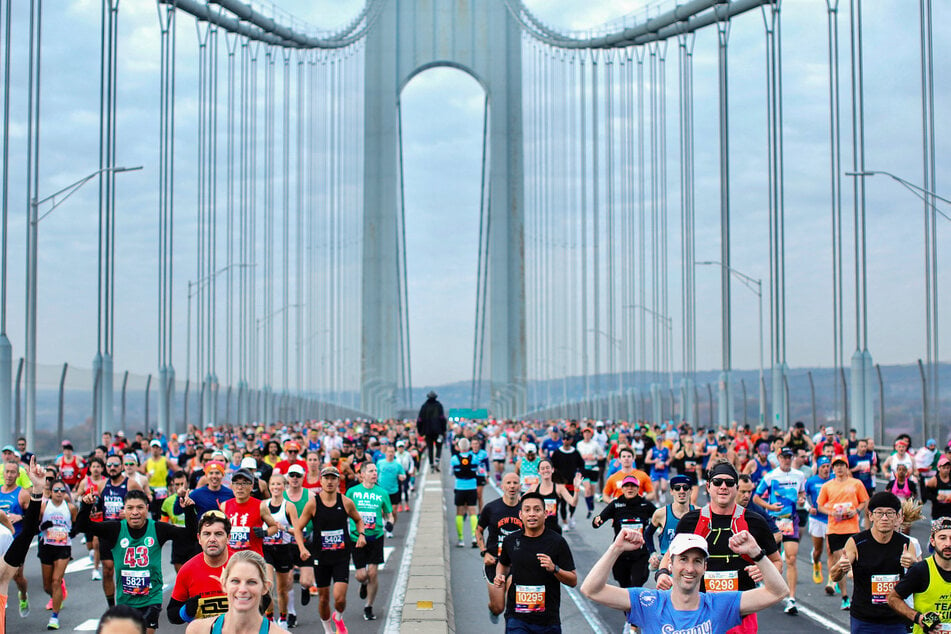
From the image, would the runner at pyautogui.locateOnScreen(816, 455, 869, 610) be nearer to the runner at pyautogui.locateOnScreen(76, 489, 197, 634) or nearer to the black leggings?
the runner at pyautogui.locateOnScreen(76, 489, 197, 634)

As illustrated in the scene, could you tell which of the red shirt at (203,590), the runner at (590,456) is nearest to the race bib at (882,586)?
the red shirt at (203,590)

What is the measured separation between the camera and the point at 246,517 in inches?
366

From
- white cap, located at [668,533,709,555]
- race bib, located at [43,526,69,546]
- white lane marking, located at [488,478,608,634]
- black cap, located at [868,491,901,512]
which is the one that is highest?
white cap, located at [668,533,709,555]

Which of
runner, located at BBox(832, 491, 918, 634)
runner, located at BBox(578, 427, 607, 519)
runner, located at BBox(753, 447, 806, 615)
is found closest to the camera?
runner, located at BBox(832, 491, 918, 634)

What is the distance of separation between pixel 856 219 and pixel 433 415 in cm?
1063

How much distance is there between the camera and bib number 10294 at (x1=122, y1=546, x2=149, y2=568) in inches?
335

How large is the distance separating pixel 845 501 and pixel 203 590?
673 centimetres

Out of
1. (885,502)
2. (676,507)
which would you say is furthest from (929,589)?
(676,507)

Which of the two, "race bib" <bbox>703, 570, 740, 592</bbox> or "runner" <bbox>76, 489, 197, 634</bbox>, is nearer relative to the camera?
"race bib" <bbox>703, 570, 740, 592</bbox>

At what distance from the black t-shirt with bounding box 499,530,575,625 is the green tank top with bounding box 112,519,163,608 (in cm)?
256

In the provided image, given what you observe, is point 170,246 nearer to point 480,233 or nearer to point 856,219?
point 856,219

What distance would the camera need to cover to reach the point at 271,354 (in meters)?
58.8

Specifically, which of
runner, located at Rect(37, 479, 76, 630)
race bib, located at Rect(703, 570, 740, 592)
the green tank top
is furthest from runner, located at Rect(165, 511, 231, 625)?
runner, located at Rect(37, 479, 76, 630)

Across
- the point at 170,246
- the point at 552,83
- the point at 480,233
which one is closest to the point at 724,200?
the point at 170,246
